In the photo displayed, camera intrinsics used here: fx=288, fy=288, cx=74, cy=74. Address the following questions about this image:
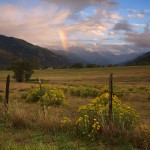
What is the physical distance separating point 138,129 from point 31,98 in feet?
44.7

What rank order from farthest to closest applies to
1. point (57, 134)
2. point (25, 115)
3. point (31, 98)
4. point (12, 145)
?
point (31, 98) < point (25, 115) < point (57, 134) < point (12, 145)

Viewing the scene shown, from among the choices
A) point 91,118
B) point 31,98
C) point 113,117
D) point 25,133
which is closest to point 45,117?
point 25,133

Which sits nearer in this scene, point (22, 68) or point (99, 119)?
point (99, 119)

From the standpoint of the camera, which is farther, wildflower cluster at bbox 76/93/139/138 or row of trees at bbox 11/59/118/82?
row of trees at bbox 11/59/118/82

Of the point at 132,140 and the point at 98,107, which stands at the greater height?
the point at 98,107

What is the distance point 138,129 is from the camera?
8.48 metres

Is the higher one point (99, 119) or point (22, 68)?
point (22, 68)

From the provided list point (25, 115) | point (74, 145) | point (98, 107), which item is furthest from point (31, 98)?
point (74, 145)

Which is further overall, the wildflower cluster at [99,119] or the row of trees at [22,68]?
the row of trees at [22,68]

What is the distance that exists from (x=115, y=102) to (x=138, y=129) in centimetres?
234

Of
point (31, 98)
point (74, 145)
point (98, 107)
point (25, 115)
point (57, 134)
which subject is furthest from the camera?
point (31, 98)

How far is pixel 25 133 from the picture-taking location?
9586 mm

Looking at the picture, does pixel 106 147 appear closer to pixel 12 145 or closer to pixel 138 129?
pixel 138 129

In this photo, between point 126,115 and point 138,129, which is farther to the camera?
point 126,115
